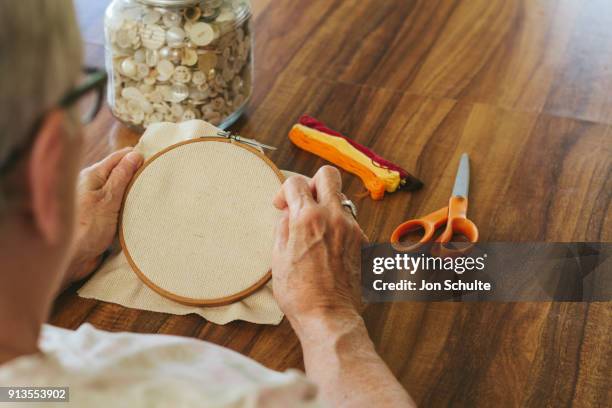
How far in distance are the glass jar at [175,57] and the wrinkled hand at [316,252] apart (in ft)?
0.95

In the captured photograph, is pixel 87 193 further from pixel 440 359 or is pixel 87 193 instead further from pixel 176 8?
pixel 440 359

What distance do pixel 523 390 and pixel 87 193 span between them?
0.68 meters

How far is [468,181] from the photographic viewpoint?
143 centimetres

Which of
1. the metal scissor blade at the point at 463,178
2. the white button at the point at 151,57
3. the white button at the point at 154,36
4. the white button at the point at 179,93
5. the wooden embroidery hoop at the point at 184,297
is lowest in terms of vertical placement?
the wooden embroidery hoop at the point at 184,297

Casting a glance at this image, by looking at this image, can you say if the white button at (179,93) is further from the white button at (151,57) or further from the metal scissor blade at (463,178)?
the metal scissor blade at (463,178)

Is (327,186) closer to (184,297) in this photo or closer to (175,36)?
(184,297)

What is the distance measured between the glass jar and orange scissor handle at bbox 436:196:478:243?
44 cm

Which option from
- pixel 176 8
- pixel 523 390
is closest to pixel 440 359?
pixel 523 390

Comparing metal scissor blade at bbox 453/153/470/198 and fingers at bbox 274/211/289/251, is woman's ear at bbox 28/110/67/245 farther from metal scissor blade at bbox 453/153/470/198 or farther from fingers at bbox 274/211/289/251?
metal scissor blade at bbox 453/153/470/198

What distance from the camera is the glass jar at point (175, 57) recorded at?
1.39 metres

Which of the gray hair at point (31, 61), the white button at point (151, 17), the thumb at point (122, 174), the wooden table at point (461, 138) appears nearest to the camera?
the gray hair at point (31, 61)

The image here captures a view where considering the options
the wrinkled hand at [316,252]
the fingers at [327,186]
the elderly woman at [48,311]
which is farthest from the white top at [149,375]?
the fingers at [327,186]

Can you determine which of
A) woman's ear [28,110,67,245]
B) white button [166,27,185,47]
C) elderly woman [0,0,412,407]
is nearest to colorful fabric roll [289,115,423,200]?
white button [166,27,185,47]

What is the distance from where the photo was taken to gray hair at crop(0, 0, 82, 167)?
0.55 meters
